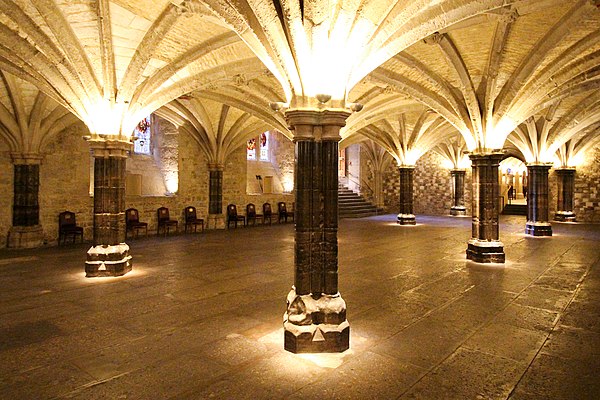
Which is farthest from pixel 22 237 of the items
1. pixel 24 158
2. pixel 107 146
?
pixel 107 146

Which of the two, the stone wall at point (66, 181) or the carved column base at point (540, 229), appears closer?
the stone wall at point (66, 181)

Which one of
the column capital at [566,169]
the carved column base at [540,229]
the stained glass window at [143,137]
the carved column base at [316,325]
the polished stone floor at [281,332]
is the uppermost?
the stained glass window at [143,137]

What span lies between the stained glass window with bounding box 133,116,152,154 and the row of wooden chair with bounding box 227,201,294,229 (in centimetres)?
310

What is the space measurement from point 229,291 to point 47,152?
6.69 m

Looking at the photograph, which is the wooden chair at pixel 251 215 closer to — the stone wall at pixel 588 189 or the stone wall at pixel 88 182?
the stone wall at pixel 88 182

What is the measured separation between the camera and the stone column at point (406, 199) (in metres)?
13.1

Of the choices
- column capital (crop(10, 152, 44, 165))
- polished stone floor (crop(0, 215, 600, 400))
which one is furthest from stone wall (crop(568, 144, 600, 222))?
column capital (crop(10, 152, 44, 165))

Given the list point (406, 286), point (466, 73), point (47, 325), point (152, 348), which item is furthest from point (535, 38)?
point (47, 325)

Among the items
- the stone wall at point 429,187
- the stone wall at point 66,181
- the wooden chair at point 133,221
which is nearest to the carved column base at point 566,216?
the stone wall at point 429,187

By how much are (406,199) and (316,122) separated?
35.3ft

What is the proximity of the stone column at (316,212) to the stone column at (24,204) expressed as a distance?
25.0 feet

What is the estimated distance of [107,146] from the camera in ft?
18.5

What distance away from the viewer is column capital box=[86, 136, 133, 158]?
562cm

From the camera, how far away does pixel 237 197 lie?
12.8 metres
